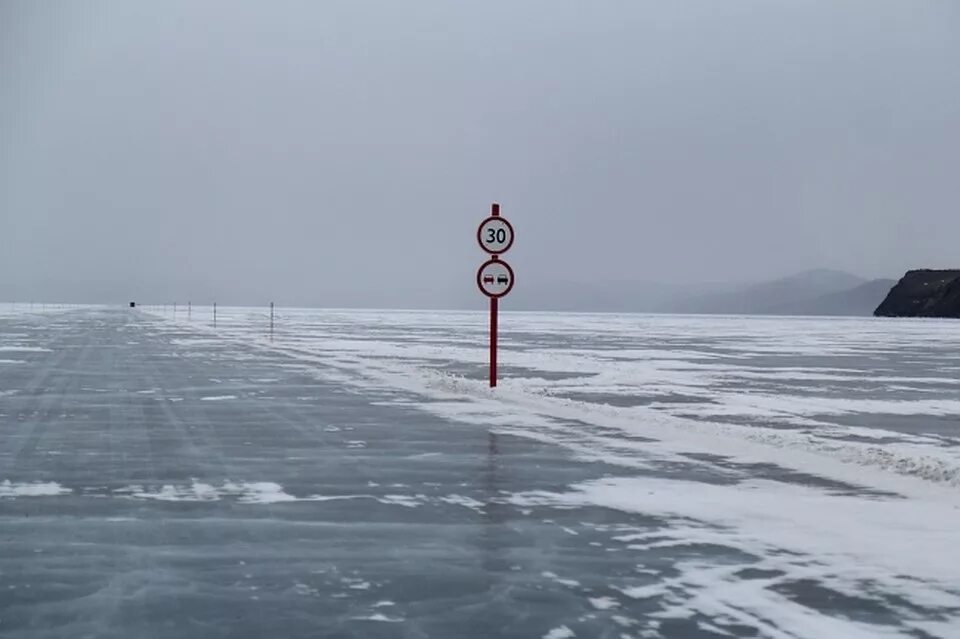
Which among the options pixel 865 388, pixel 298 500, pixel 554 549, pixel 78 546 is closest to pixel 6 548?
pixel 78 546

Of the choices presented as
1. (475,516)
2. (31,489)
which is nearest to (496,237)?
(31,489)

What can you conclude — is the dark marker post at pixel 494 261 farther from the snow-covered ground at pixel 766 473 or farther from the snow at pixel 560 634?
the snow at pixel 560 634

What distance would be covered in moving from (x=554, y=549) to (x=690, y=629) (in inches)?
74.6

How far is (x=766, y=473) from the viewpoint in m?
10.6

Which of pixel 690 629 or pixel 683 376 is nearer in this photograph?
pixel 690 629

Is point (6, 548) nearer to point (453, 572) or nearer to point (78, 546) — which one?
point (78, 546)

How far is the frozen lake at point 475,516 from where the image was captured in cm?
566

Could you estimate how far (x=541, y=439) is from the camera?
1328 centimetres

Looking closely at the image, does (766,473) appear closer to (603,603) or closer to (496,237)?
(603,603)

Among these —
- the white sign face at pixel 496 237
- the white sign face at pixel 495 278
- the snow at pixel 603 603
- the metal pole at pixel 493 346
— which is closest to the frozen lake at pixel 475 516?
the snow at pixel 603 603

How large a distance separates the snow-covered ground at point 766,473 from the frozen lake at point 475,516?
0.13 feet

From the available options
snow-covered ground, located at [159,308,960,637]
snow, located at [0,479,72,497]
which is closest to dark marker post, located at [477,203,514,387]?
snow-covered ground, located at [159,308,960,637]

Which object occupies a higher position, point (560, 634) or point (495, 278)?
point (495, 278)

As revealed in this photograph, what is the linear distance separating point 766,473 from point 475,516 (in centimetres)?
363
